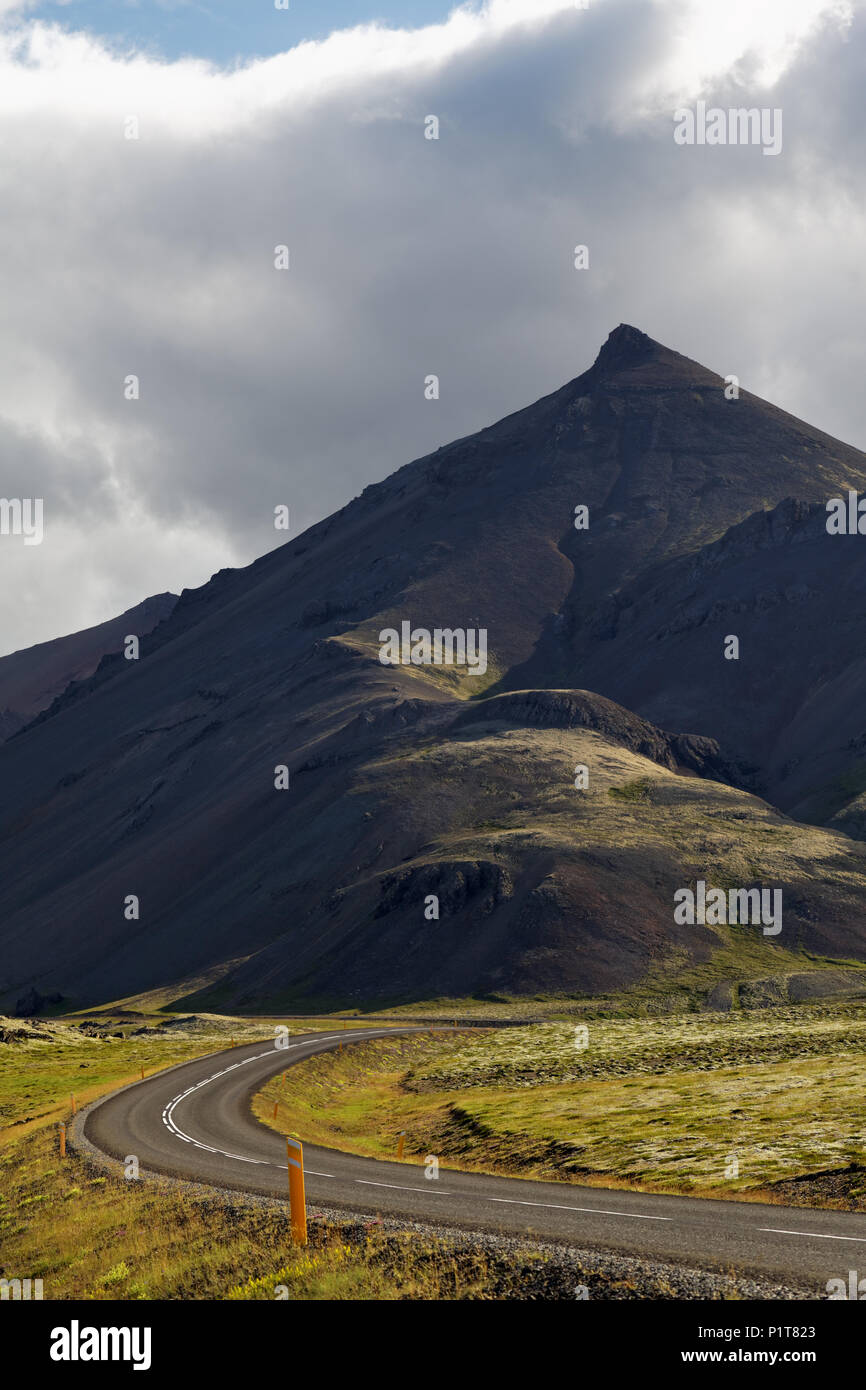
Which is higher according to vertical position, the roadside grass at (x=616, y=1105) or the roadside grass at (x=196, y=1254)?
the roadside grass at (x=196, y=1254)

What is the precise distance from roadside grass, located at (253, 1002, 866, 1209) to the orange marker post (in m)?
11.3

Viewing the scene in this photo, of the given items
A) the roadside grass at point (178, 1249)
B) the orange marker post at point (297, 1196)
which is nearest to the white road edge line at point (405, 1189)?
→ the roadside grass at point (178, 1249)

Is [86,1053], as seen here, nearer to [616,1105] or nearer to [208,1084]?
[208,1084]

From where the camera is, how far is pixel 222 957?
159375mm

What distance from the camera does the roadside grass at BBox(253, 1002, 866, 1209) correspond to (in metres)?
31.1

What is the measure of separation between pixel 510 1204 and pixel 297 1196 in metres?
6.33

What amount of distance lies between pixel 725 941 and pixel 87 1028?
72701 mm

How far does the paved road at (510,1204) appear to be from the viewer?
62.9 ft

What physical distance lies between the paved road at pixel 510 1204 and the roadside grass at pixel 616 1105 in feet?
9.88

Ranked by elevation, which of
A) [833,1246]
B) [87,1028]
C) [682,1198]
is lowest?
[87,1028]

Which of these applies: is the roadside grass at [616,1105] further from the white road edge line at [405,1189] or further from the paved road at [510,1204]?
the white road edge line at [405,1189]

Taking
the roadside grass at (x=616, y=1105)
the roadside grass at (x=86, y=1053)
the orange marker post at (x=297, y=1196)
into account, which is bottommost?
the roadside grass at (x=86, y=1053)
